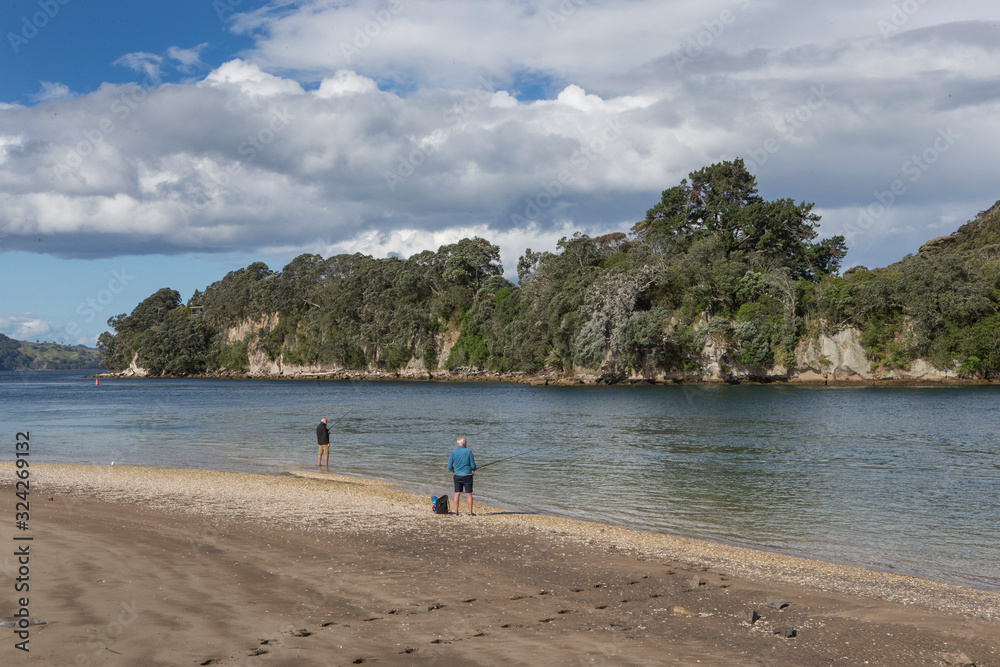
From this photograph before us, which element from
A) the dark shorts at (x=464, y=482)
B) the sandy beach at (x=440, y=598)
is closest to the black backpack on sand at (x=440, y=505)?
the dark shorts at (x=464, y=482)

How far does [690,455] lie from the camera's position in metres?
26.3

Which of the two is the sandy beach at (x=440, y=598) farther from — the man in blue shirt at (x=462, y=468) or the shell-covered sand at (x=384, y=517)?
the man in blue shirt at (x=462, y=468)

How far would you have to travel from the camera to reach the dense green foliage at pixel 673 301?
7075 centimetres

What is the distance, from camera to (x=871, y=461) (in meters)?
24.4

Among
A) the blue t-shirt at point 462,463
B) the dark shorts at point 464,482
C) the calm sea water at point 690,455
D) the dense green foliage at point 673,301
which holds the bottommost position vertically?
the calm sea water at point 690,455

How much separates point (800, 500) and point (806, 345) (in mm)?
64254

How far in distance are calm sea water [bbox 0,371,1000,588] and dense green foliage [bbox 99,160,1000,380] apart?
17.0 m

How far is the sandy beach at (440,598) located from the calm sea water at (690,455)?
2.87 metres

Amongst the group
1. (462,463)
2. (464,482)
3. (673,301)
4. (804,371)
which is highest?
(673,301)

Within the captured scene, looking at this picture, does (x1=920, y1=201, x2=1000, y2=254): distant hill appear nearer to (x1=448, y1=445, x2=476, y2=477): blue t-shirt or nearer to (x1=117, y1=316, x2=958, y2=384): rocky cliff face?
(x1=117, y1=316, x2=958, y2=384): rocky cliff face

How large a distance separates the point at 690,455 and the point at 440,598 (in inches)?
760

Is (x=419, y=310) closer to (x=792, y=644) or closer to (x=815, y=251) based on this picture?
(x=815, y=251)

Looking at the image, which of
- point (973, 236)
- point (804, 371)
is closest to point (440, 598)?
point (804, 371)

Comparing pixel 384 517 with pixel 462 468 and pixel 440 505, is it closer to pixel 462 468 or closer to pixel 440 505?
pixel 440 505
